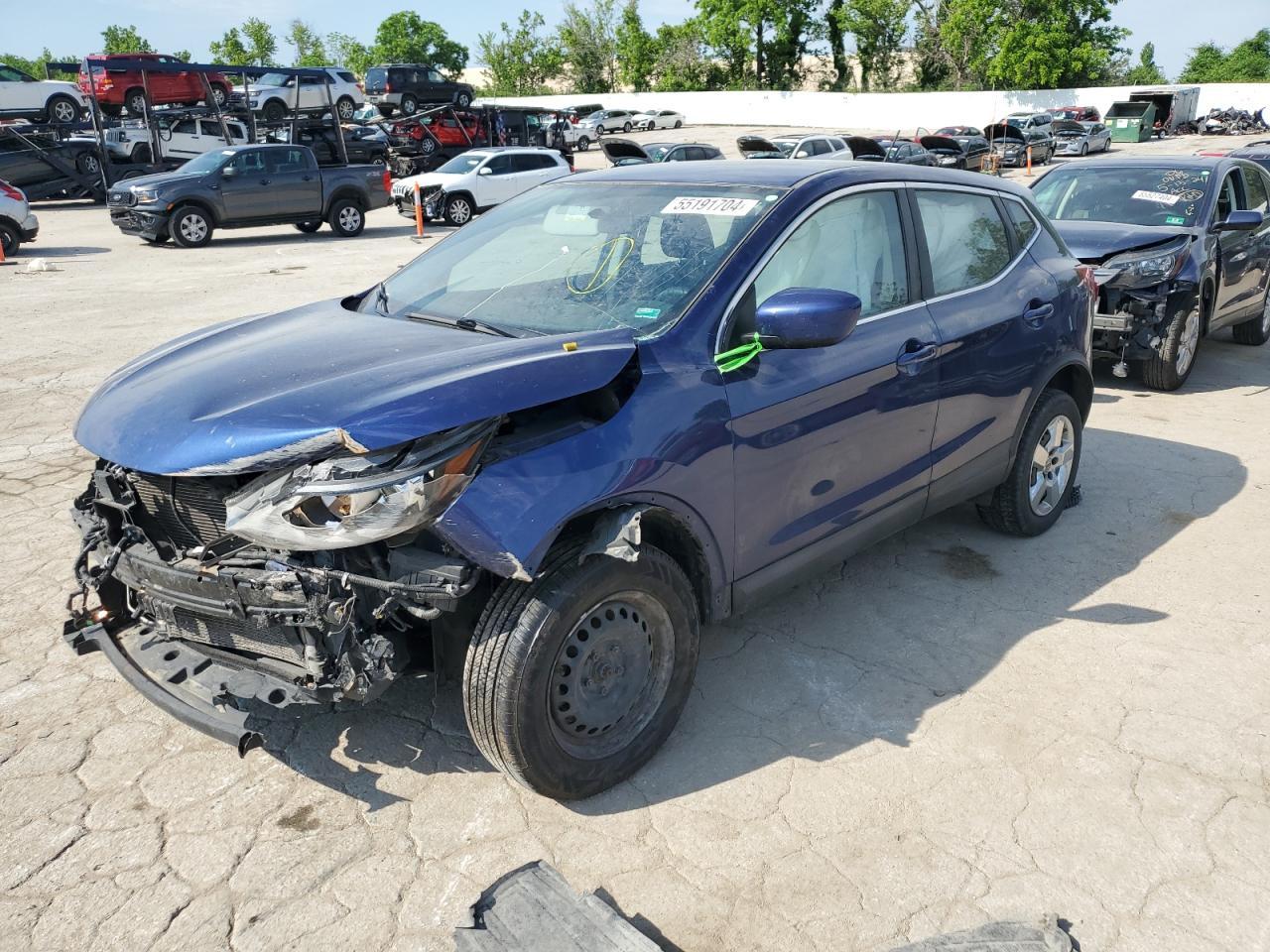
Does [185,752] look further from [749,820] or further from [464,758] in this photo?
[749,820]


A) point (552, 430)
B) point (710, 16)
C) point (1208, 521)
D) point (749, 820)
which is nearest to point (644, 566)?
point (552, 430)

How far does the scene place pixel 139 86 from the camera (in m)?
30.5

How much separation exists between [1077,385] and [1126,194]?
4.53 m

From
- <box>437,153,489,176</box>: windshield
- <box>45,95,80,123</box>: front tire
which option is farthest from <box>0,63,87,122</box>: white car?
<box>437,153,489,176</box>: windshield

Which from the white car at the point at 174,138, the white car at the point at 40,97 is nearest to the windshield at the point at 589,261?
the white car at the point at 174,138

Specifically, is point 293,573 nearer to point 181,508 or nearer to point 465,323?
point 181,508

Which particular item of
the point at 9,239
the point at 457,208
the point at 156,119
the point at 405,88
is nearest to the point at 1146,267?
the point at 457,208

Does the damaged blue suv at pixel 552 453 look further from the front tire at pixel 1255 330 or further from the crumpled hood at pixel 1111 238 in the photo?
the front tire at pixel 1255 330

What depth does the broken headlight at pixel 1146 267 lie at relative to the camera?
7.86 m

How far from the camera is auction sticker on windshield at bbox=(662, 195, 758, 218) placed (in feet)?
12.0

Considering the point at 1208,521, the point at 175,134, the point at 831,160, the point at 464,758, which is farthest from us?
the point at 175,134

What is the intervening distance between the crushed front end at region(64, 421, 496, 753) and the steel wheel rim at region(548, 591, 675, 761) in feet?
1.29

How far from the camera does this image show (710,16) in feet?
225

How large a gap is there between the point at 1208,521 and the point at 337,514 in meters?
4.81
